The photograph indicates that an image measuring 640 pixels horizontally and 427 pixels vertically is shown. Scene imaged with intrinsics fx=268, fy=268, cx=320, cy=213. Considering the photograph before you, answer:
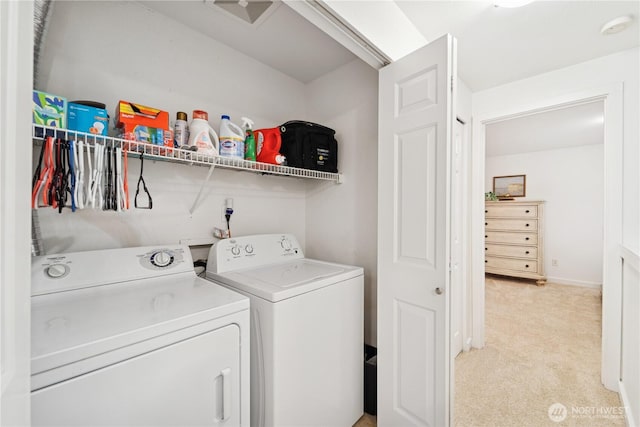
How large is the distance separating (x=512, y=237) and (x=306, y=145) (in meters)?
Result: 4.77

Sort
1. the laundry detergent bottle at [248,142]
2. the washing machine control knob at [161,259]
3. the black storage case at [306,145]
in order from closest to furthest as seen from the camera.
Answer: the washing machine control knob at [161,259], the laundry detergent bottle at [248,142], the black storage case at [306,145]

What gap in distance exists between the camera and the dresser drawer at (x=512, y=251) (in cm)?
465

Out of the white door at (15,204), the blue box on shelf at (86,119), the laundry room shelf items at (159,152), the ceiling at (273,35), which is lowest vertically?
the white door at (15,204)

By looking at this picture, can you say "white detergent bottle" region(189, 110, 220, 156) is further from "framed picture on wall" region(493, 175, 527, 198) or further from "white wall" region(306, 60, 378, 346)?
"framed picture on wall" region(493, 175, 527, 198)

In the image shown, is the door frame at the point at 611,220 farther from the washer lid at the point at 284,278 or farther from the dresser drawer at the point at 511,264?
the dresser drawer at the point at 511,264

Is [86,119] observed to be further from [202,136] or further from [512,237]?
[512,237]

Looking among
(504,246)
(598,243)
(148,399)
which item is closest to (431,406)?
(148,399)

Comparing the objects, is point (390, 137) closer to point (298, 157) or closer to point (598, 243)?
point (298, 157)

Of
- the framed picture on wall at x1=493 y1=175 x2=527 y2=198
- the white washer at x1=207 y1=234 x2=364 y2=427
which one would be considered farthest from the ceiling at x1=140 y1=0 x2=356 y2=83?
the framed picture on wall at x1=493 y1=175 x2=527 y2=198

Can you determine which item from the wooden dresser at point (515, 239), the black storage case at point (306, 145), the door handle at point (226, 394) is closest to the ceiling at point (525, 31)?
the black storage case at point (306, 145)

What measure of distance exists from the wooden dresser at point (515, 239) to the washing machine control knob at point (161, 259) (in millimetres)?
4961

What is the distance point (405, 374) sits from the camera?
149 centimetres

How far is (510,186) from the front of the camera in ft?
A: 17.2

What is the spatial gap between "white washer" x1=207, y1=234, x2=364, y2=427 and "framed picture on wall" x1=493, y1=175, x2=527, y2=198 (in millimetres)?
4994
